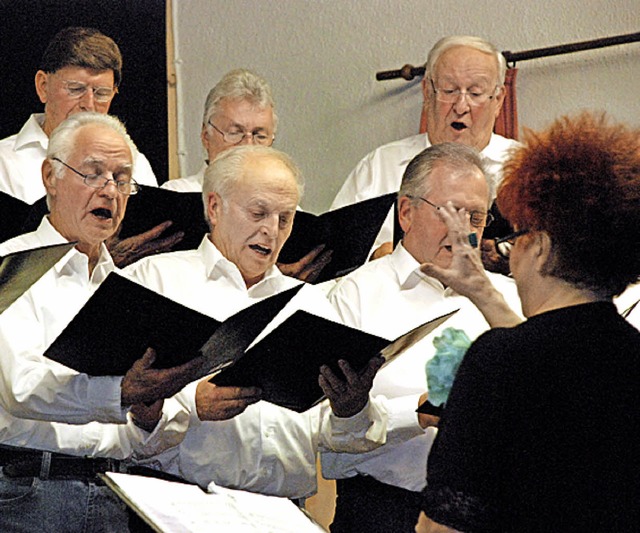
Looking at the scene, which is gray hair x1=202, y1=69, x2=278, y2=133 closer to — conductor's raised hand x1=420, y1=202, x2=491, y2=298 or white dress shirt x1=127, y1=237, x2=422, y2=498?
white dress shirt x1=127, y1=237, x2=422, y2=498

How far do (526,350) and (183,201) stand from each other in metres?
1.81

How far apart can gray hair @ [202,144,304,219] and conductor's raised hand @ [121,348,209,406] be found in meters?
0.84

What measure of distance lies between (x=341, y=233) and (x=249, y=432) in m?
0.69

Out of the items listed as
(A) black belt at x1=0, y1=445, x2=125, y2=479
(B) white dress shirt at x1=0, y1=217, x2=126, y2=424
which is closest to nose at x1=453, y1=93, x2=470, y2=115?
(B) white dress shirt at x1=0, y1=217, x2=126, y2=424

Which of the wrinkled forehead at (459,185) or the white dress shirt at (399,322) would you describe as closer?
the white dress shirt at (399,322)

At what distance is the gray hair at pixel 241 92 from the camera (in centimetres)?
412

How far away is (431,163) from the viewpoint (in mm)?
3537

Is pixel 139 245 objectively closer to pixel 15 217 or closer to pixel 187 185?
pixel 15 217

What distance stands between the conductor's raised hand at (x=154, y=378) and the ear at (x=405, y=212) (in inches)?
41.2

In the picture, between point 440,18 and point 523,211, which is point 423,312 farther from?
point 440,18

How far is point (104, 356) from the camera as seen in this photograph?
8.55 ft

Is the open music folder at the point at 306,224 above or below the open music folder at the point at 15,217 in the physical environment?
below

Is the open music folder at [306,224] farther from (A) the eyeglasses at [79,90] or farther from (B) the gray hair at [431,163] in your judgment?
(A) the eyeglasses at [79,90]

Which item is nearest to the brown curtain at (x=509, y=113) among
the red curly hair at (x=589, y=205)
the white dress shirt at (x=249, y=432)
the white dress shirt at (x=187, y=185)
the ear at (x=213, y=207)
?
the white dress shirt at (x=187, y=185)
